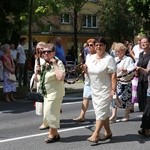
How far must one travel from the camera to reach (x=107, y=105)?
8.15 m

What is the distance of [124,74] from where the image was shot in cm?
1024

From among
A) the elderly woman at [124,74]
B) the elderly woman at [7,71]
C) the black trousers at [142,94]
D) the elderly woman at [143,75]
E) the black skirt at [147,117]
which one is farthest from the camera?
the elderly woman at [7,71]

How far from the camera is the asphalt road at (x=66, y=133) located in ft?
26.3

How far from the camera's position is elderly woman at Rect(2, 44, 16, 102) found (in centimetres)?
1503

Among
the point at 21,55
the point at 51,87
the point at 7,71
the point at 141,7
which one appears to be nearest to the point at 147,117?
the point at 51,87

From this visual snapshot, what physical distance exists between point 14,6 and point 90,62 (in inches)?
389

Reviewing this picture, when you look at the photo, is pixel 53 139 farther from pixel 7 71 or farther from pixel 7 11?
pixel 7 11

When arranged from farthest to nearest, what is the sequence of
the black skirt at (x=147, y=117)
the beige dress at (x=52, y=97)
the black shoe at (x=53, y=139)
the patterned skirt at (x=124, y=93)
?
the patterned skirt at (x=124, y=93) < the black skirt at (x=147, y=117) < the black shoe at (x=53, y=139) < the beige dress at (x=52, y=97)

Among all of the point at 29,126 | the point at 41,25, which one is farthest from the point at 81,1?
the point at 29,126

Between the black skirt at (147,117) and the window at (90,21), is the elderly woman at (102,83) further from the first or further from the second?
the window at (90,21)

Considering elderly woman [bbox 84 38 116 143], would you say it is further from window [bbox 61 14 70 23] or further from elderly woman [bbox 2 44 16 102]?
window [bbox 61 14 70 23]

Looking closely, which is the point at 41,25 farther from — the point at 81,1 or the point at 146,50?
the point at 146,50

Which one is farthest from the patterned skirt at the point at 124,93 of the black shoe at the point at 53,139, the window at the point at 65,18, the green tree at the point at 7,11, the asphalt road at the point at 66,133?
the window at the point at 65,18

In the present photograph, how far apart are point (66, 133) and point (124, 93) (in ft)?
6.20
